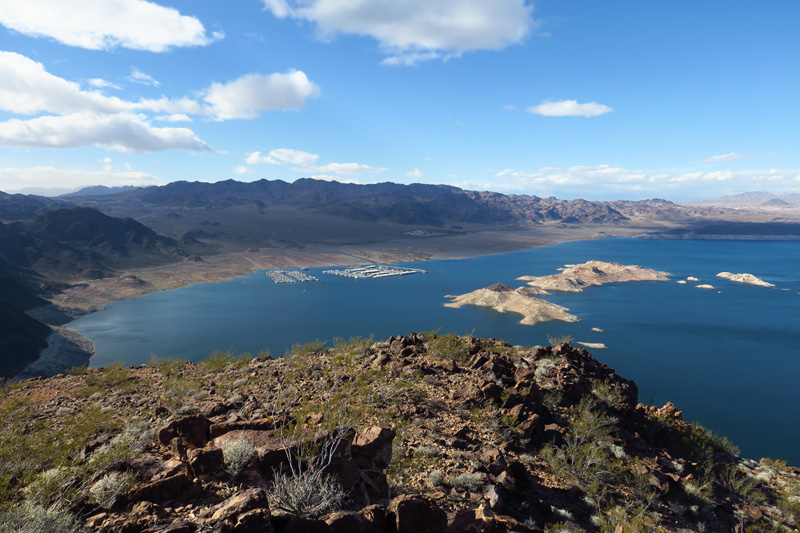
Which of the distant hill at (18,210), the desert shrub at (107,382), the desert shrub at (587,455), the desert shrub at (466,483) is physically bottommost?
the desert shrub at (587,455)

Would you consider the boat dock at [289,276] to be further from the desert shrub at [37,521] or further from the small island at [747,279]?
the small island at [747,279]

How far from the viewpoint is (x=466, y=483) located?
321 inches

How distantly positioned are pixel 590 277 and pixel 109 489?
108240 mm

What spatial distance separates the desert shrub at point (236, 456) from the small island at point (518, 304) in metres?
61.8

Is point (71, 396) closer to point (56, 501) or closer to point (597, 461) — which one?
point (56, 501)

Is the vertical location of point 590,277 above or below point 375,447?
below

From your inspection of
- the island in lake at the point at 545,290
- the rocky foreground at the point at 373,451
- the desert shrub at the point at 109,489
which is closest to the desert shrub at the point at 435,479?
the rocky foreground at the point at 373,451

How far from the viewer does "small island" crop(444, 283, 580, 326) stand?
6506 centimetres

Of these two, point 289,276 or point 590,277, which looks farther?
point 289,276

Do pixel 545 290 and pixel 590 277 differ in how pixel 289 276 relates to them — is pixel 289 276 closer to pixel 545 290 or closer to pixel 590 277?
pixel 545 290

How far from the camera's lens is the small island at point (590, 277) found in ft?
298

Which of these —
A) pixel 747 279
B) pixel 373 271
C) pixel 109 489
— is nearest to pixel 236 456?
pixel 109 489

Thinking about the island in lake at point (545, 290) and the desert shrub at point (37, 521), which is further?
the island in lake at point (545, 290)

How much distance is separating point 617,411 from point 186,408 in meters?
14.4
